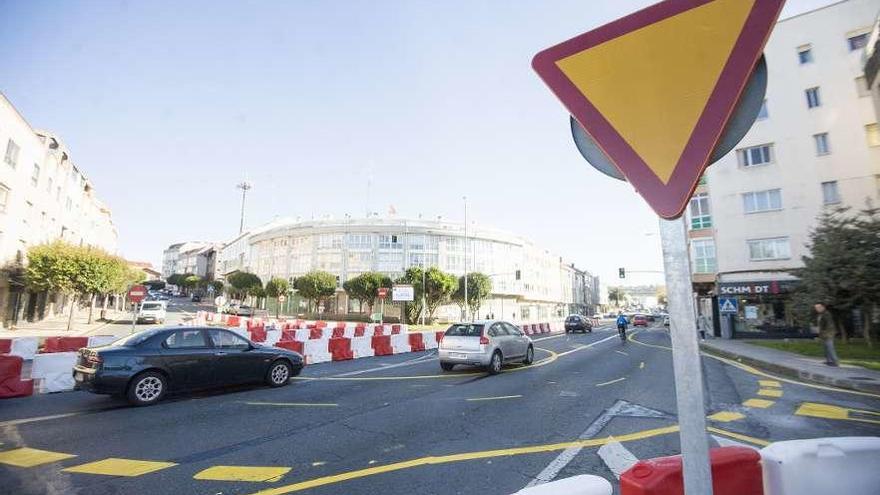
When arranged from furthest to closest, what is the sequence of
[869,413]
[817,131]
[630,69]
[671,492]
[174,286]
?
[174,286] < [817,131] < [869,413] < [671,492] < [630,69]

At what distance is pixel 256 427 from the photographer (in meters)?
6.09

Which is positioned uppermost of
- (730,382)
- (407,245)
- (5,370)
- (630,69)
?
(407,245)

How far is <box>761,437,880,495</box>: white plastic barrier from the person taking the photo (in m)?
2.36

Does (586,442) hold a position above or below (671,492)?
below

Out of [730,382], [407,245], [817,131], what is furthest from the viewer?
[407,245]

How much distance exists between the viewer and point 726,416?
6.66 m

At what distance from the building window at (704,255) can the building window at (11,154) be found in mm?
44100

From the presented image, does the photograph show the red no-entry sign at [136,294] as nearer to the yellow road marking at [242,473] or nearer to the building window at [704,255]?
the yellow road marking at [242,473]

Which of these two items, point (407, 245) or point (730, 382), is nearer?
point (730, 382)

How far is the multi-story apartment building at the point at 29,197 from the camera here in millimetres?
23938

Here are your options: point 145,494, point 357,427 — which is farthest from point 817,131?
point 145,494

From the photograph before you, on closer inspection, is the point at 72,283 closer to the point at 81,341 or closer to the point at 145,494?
the point at 81,341

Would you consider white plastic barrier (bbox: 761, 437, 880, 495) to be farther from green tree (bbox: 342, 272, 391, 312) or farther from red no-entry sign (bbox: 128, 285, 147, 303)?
green tree (bbox: 342, 272, 391, 312)

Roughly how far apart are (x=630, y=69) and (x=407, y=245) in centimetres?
6402
